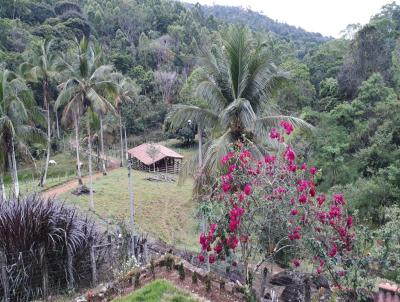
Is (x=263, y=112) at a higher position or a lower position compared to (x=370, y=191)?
higher

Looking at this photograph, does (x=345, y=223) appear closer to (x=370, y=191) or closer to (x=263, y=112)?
(x=263, y=112)

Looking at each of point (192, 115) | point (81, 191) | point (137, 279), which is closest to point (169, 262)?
point (137, 279)

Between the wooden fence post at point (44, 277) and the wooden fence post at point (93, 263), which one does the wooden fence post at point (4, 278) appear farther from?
the wooden fence post at point (93, 263)

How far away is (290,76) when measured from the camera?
424 inches

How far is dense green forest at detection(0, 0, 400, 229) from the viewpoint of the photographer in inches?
784

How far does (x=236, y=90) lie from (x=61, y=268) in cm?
638

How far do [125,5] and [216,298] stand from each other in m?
66.2

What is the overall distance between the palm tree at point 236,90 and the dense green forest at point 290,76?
444 millimetres

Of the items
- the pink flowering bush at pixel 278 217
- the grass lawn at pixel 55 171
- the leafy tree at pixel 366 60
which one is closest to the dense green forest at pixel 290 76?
the leafy tree at pixel 366 60

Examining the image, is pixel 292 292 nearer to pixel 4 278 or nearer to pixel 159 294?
pixel 159 294

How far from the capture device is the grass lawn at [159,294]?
19.3 ft

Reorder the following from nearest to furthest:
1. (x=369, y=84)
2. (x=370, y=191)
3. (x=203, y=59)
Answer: (x=203, y=59) → (x=370, y=191) → (x=369, y=84)

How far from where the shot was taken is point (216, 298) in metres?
6.30

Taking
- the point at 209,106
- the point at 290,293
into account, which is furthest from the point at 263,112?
the point at 290,293
